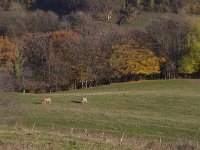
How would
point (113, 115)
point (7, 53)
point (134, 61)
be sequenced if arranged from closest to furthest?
point (113, 115)
point (134, 61)
point (7, 53)

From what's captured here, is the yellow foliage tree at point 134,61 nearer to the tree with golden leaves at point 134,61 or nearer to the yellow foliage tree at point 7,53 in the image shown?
the tree with golden leaves at point 134,61

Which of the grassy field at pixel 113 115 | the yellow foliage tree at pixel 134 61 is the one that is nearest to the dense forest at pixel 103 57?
the yellow foliage tree at pixel 134 61

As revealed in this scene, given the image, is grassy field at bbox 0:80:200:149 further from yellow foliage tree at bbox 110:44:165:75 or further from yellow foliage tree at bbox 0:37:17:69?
yellow foliage tree at bbox 0:37:17:69

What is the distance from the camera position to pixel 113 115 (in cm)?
4238

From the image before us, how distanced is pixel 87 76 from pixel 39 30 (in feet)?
185

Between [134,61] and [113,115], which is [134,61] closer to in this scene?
[134,61]

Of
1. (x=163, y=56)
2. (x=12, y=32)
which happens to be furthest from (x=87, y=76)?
(x=12, y=32)

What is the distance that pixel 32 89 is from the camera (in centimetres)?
7738

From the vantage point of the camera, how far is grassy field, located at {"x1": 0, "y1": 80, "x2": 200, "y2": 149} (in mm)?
36750

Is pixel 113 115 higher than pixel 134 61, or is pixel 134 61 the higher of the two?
pixel 134 61

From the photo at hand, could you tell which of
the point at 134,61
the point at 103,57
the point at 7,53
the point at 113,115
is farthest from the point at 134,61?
the point at 113,115

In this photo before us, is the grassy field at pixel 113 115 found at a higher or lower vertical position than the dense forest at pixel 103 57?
lower

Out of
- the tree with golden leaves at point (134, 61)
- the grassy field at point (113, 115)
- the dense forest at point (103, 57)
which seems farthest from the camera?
the tree with golden leaves at point (134, 61)

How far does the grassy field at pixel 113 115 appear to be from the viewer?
36.8 metres
